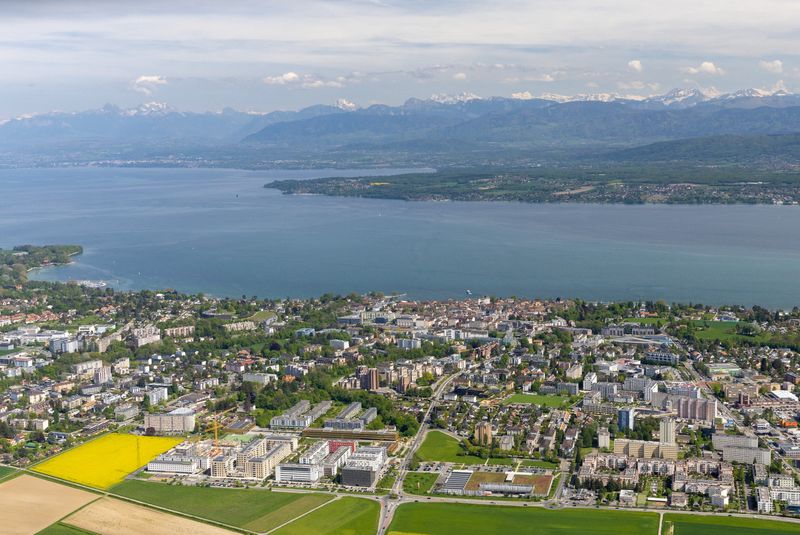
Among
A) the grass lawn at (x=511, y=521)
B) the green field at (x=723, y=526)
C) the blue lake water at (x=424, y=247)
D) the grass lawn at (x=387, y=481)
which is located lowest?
the green field at (x=723, y=526)

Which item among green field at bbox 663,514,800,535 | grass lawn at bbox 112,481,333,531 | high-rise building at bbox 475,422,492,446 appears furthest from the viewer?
high-rise building at bbox 475,422,492,446

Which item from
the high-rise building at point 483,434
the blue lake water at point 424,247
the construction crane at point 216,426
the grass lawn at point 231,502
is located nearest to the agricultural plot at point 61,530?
the grass lawn at point 231,502

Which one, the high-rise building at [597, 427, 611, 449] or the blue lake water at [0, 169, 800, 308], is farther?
the blue lake water at [0, 169, 800, 308]

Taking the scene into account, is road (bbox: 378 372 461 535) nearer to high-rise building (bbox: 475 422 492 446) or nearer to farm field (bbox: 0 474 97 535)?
high-rise building (bbox: 475 422 492 446)

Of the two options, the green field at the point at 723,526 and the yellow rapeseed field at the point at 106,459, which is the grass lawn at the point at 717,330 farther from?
the yellow rapeseed field at the point at 106,459

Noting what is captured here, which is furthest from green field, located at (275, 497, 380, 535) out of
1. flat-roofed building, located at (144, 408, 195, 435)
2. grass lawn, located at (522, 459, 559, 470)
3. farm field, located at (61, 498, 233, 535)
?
flat-roofed building, located at (144, 408, 195, 435)

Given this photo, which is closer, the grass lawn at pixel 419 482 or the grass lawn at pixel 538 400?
the grass lawn at pixel 419 482
